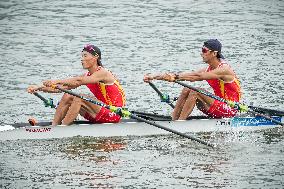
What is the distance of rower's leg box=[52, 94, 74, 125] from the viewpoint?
74.5 ft

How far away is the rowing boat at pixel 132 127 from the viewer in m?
22.4

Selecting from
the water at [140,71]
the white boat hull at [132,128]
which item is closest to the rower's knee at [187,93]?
the white boat hull at [132,128]

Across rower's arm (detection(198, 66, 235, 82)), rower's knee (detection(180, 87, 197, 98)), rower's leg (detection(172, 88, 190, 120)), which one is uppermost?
rower's arm (detection(198, 66, 235, 82))

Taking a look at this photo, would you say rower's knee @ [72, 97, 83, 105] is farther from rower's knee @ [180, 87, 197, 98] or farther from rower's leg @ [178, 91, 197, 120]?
rower's knee @ [180, 87, 197, 98]

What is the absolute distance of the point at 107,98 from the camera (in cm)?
2306

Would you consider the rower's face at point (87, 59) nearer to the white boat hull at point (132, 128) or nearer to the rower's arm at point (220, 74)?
the white boat hull at point (132, 128)

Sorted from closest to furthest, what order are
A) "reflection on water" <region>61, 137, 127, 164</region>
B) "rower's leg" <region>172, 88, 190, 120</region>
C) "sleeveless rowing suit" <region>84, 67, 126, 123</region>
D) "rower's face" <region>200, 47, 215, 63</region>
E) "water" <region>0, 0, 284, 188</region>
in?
"water" <region>0, 0, 284, 188</region>, "reflection on water" <region>61, 137, 127, 164</region>, "sleeveless rowing suit" <region>84, 67, 126, 123</region>, "rower's face" <region>200, 47, 215, 63</region>, "rower's leg" <region>172, 88, 190, 120</region>

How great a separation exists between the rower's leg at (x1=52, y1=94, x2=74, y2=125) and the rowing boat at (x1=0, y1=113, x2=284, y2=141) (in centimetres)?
26

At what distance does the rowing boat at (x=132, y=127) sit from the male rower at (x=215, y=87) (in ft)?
0.78

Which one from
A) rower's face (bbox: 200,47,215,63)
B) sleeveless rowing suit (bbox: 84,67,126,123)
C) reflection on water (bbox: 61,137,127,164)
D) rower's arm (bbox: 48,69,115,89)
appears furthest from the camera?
rower's face (bbox: 200,47,215,63)

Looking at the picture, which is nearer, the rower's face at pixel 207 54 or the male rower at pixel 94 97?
the male rower at pixel 94 97

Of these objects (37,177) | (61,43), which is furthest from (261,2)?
(37,177)

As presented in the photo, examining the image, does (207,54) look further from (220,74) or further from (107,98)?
(107,98)

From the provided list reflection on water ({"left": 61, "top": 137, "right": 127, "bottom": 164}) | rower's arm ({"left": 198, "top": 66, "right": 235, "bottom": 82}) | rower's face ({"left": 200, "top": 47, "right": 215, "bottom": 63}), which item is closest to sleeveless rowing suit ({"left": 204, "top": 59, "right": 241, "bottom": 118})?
rower's arm ({"left": 198, "top": 66, "right": 235, "bottom": 82})
